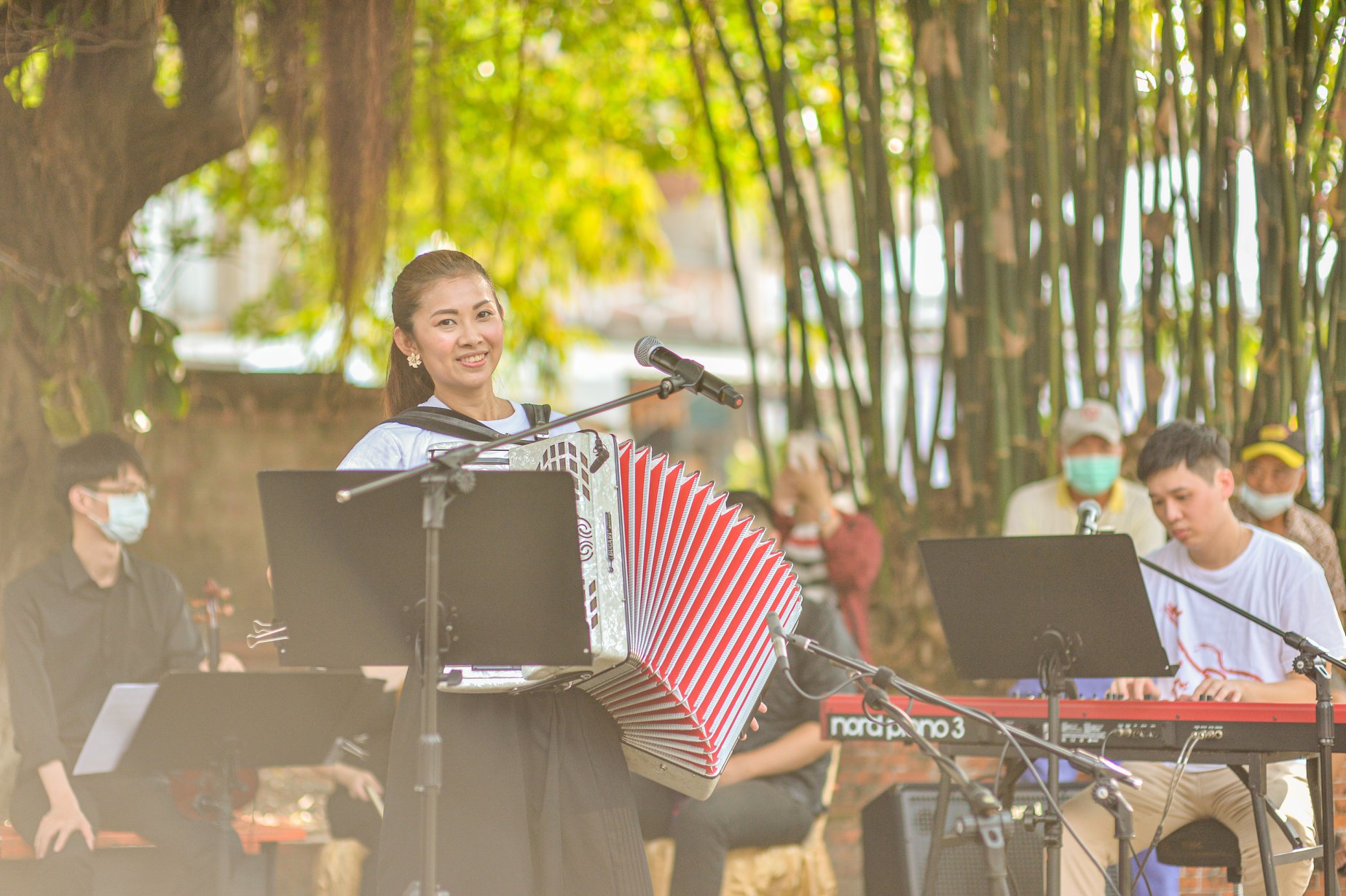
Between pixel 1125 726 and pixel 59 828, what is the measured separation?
10.2ft

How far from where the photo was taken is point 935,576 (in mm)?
3676

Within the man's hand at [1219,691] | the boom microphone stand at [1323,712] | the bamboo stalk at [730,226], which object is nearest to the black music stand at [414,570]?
the boom microphone stand at [1323,712]

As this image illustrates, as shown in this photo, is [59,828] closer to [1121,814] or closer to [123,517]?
[123,517]

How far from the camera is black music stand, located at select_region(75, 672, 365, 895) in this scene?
4152 millimetres

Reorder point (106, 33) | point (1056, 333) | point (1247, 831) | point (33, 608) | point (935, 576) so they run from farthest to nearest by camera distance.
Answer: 1. point (1056, 333)
2. point (106, 33)
3. point (33, 608)
4. point (1247, 831)
5. point (935, 576)

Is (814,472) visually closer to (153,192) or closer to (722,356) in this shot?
(153,192)

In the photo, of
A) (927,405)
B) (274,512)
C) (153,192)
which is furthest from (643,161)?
(927,405)

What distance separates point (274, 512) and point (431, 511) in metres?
0.30

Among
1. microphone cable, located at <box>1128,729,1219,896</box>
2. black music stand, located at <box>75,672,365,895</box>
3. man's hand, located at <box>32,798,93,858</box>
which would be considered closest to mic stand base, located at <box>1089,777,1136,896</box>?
microphone cable, located at <box>1128,729,1219,896</box>

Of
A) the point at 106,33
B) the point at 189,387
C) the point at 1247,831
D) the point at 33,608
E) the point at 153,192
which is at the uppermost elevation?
the point at 106,33

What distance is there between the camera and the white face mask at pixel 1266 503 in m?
5.34

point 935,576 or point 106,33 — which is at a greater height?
point 106,33

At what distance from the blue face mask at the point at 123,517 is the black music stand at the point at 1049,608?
8.78 feet

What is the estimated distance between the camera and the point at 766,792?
4746mm
